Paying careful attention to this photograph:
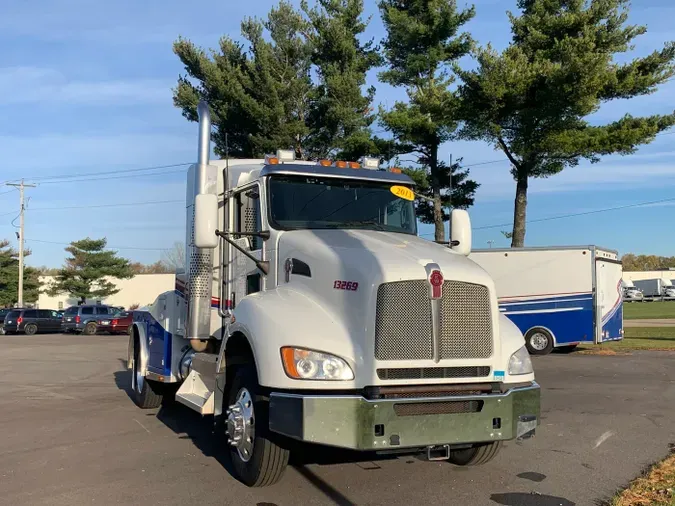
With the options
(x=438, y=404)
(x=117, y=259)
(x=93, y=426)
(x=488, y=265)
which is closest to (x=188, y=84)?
(x=488, y=265)

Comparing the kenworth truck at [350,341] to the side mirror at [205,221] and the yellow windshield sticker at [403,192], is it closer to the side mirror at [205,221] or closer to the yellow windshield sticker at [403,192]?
the side mirror at [205,221]

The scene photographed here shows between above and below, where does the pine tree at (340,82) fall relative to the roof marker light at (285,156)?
above

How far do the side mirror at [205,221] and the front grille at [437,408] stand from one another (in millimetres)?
2367

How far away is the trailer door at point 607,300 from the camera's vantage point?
19.3 m

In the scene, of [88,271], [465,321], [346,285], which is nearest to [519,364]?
[465,321]

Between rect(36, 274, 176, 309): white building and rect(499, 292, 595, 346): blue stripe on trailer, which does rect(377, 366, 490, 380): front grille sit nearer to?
rect(499, 292, 595, 346): blue stripe on trailer

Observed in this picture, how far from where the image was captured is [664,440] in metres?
7.71

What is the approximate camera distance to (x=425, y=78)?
83.7ft

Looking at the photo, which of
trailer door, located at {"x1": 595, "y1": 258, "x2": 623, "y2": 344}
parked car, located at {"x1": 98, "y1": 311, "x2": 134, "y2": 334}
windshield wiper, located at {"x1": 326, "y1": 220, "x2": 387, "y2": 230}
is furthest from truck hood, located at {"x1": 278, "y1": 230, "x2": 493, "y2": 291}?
parked car, located at {"x1": 98, "y1": 311, "x2": 134, "y2": 334}

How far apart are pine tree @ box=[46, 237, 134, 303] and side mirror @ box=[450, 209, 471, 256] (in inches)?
2047

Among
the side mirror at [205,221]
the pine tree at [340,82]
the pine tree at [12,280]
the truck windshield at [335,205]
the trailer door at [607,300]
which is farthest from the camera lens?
the pine tree at [12,280]

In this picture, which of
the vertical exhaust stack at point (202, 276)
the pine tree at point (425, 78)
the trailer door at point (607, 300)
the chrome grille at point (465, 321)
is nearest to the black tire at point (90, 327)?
the pine tree at point (425, 78)

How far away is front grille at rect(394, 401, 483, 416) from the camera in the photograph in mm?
4988

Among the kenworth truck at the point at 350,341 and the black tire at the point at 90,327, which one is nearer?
the kenworth truck at the point at 350,341
